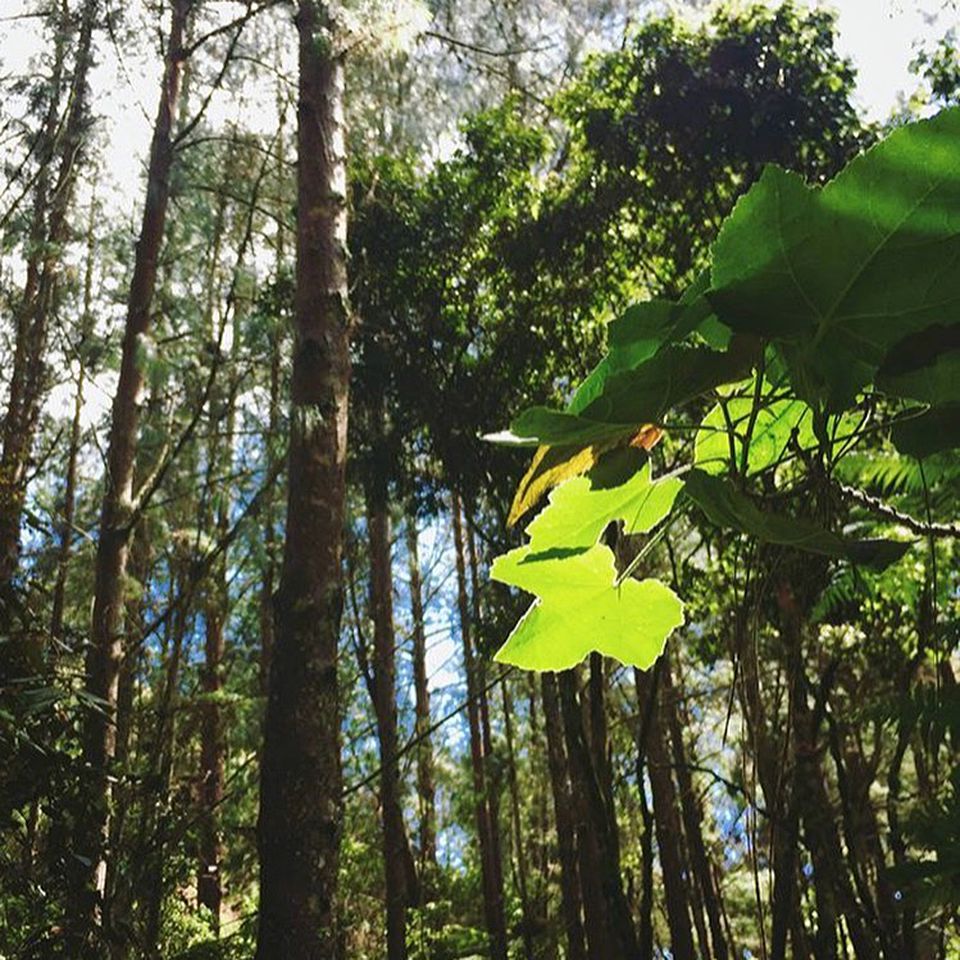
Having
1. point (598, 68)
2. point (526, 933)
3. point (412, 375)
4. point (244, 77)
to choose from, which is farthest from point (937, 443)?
point (244, 77)

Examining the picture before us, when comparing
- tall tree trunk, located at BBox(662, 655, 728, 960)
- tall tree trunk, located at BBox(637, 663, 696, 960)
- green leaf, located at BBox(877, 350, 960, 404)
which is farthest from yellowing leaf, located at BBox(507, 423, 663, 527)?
tall tree trunk, located at BBox(637, 663, 696, 960)

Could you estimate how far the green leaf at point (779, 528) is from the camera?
311 millimetres

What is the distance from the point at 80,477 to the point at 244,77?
7.33 meters

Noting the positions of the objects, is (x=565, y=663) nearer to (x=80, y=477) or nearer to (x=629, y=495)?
(x=629, y=495)

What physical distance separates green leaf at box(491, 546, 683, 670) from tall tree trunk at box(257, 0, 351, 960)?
2.72 meters

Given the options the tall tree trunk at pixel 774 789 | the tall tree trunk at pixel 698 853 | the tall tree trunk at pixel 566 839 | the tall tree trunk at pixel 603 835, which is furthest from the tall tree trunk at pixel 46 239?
the tall tree trunk at pixel 774 789

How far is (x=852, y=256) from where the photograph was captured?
28 centimetres

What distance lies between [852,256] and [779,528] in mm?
102

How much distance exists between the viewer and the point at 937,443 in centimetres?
37

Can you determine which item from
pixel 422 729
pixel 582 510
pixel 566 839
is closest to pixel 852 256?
pixel 582 510

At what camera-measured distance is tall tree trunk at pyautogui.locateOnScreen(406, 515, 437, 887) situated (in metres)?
9.42

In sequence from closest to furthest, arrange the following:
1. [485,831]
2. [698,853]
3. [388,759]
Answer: [698,853], [388,759], [485,831]

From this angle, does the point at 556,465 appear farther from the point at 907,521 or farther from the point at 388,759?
the point at 388,759

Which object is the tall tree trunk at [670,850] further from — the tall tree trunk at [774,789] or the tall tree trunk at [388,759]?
the tall tree trunk at [774,789]
